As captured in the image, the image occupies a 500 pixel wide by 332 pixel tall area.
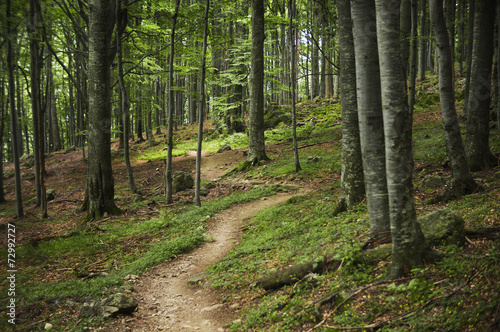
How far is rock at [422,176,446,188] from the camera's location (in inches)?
284

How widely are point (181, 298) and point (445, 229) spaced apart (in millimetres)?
4201

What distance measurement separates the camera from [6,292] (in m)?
5.30

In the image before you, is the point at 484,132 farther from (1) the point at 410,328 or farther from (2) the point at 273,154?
(2) the point at 273,154

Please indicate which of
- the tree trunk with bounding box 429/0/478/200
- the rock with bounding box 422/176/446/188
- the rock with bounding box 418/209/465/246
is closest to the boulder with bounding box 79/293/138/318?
the rock with bounding box 418/209/465/246

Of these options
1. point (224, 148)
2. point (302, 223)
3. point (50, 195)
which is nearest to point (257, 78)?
point (224, 148)

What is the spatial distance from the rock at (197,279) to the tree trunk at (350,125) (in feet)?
10.9

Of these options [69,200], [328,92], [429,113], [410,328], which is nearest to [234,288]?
[410,328]

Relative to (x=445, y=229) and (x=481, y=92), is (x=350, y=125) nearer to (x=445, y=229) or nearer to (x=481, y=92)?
(x=445, y=229)

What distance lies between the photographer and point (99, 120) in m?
9.80

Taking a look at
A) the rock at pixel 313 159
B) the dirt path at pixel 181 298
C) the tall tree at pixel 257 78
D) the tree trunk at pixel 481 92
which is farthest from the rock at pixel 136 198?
the tree trunk at pixel 481 92

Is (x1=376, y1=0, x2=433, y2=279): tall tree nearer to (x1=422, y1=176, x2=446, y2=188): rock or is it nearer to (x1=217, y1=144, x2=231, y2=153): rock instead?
(x1=422, y1=176, x2=446, y2=188): rock

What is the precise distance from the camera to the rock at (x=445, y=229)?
3.85 metres

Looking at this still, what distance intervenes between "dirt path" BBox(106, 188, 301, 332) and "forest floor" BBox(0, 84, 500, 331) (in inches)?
1.0

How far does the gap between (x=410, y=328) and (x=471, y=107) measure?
21.5ft
